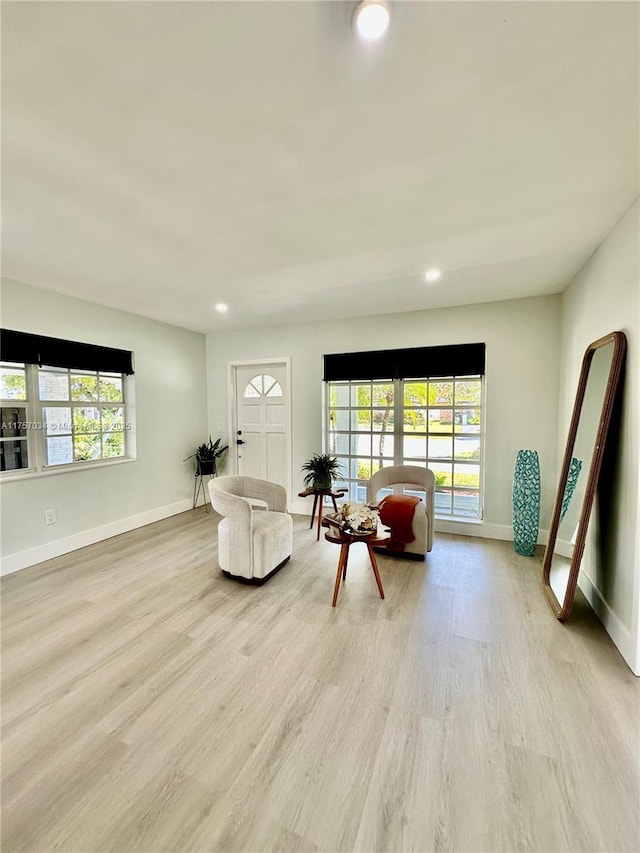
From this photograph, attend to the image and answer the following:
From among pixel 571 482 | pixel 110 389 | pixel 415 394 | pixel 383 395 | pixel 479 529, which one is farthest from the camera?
pixel 383 395

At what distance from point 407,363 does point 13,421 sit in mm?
3973

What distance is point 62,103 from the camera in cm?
127

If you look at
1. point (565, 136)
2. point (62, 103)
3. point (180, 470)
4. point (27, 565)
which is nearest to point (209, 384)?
point (180, 470)

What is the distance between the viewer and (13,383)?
10.0 feet

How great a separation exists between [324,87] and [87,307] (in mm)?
3447

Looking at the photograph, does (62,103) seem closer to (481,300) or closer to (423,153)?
(423,153)

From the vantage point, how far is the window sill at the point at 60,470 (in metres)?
3.00

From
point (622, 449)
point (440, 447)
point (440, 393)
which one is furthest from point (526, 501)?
point (440, 393)

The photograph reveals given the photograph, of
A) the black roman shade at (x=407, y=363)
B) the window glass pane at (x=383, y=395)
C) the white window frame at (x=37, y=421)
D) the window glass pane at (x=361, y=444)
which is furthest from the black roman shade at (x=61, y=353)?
the window glass pane at (x=383, y=395)

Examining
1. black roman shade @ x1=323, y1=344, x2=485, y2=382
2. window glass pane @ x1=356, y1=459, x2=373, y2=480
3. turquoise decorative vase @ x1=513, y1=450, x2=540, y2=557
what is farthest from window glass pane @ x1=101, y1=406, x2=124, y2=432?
turquoise decorative vase @ x1=513, y1=450, x2=540, y2=557

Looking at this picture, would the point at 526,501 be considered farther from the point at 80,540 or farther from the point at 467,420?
the point at 80,540

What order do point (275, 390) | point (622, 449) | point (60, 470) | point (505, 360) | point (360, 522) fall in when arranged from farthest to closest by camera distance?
point (275, 390)
point (505, 360)
point (60, 470)
point (360, 522)
point (622, 449)

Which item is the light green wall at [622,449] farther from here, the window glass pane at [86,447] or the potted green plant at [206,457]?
the window glass pane at [86,447]

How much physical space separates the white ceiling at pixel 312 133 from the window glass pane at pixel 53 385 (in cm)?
108
